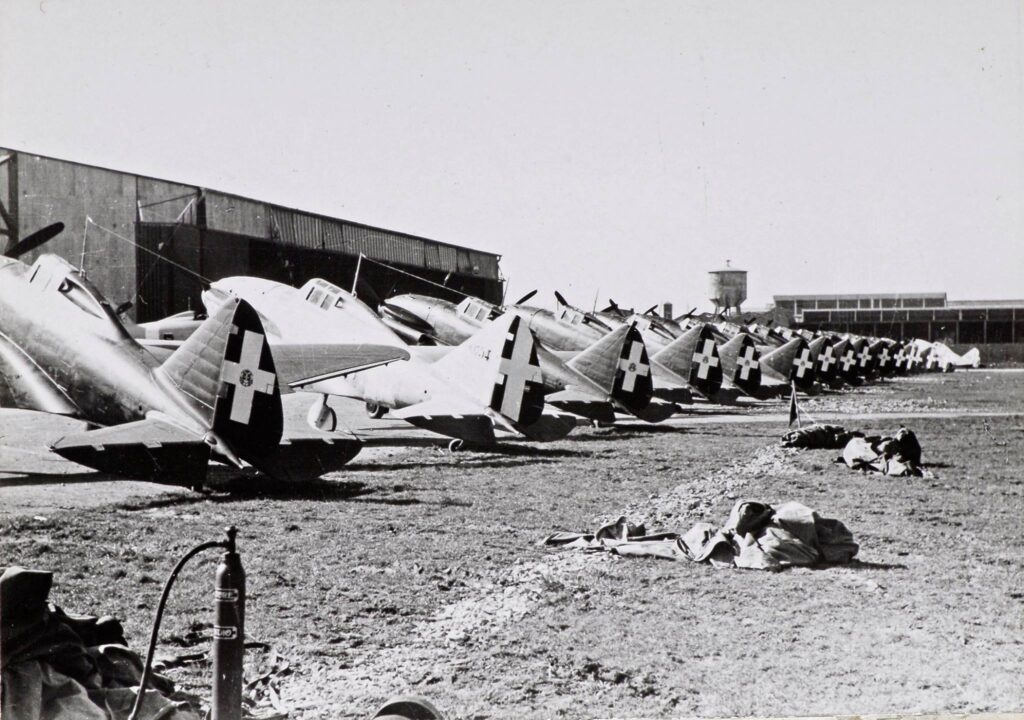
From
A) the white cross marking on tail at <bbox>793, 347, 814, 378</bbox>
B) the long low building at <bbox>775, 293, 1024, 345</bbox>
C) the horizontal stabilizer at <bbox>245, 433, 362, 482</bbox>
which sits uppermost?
the long low building at <bbox>775, 293, 1024, 345</bbox>

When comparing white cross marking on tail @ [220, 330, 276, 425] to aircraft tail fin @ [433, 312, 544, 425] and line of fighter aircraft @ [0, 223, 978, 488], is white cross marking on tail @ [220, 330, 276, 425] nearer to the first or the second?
line of fighter aircraft @ [0, 223, 978, 488]

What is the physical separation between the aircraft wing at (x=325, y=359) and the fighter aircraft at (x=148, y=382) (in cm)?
277

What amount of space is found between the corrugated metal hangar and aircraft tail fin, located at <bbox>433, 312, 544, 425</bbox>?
2794 mm

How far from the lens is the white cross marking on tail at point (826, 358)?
1181 inches

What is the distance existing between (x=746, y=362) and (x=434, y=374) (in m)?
12.4

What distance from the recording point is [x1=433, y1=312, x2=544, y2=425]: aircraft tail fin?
11422 millimetres

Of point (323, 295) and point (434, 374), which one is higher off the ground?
point (323, 295)

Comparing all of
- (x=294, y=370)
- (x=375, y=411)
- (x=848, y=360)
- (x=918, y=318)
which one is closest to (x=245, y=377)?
(x=294, y=370)

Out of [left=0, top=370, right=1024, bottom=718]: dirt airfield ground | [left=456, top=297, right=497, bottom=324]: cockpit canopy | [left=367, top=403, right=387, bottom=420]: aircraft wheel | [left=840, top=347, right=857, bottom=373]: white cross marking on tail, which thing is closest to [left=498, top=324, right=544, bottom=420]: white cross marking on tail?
[left=0, top=370, right=1024, bottom=718]: dirt airfield ground

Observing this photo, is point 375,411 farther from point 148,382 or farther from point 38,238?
point 38,238

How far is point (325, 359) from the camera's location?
10875 millimetres

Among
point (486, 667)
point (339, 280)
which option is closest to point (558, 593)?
point (486, 667)

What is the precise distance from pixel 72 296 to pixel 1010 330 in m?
58.1

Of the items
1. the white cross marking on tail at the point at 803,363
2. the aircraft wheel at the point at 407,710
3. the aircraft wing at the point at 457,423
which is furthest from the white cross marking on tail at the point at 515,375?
the white cross marking on tail at the point at 803,363
